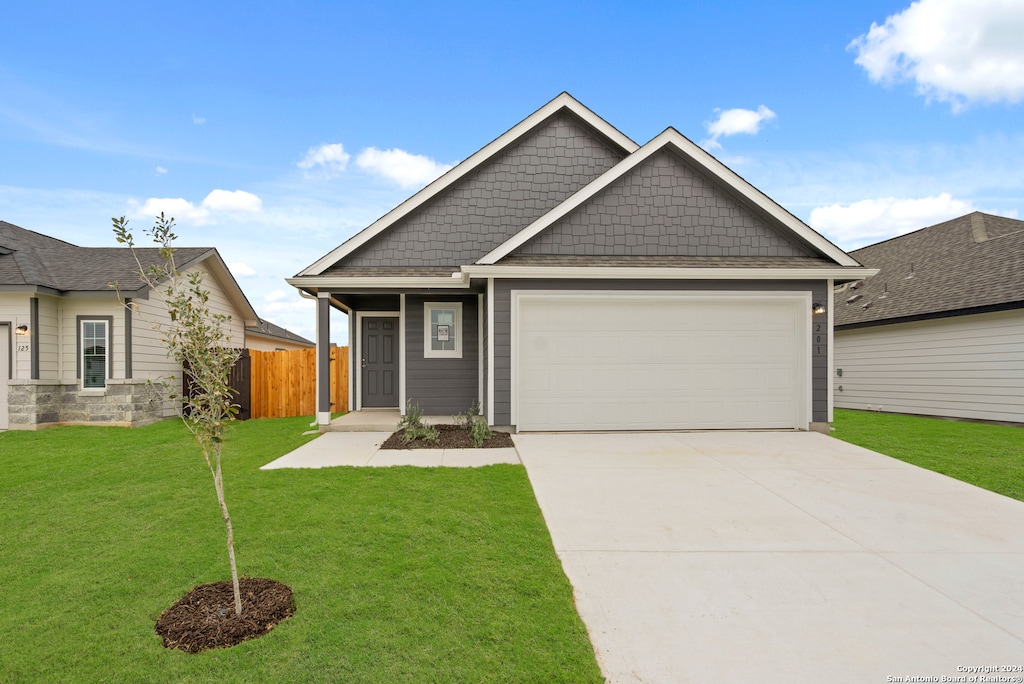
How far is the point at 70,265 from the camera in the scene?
36.3ft

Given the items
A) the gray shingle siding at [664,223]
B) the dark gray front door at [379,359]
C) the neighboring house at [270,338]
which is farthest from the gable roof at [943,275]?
the neighboring house at [270,338]

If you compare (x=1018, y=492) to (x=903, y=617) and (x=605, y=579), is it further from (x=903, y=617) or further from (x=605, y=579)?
(x=605, y=579)

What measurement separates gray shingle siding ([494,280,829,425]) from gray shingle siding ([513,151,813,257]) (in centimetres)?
67

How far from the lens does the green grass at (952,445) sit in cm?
566

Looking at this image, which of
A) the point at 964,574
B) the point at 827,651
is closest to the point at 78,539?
the point at 827,651

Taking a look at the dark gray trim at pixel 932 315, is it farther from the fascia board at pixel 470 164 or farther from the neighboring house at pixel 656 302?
the fascia board at pixel 470 164

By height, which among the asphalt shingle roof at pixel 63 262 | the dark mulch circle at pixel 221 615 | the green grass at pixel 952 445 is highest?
the asphalt shingle roof at pixel 63 262

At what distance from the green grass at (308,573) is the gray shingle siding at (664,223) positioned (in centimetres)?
460

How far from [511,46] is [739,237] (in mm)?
9675

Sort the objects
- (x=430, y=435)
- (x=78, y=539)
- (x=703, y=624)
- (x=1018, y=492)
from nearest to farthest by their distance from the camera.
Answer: (x=703, y=624)
(x=78, y=539)
(x=1018, y=492)
(x=430, y=435)

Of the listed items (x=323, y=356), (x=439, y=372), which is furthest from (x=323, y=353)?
(x=439, y=372)

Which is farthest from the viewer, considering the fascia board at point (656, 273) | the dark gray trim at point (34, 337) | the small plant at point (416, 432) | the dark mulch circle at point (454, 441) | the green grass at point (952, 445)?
the dark gray trim at point (34, 337)

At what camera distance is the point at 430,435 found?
7.44 m

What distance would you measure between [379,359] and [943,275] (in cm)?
1531
